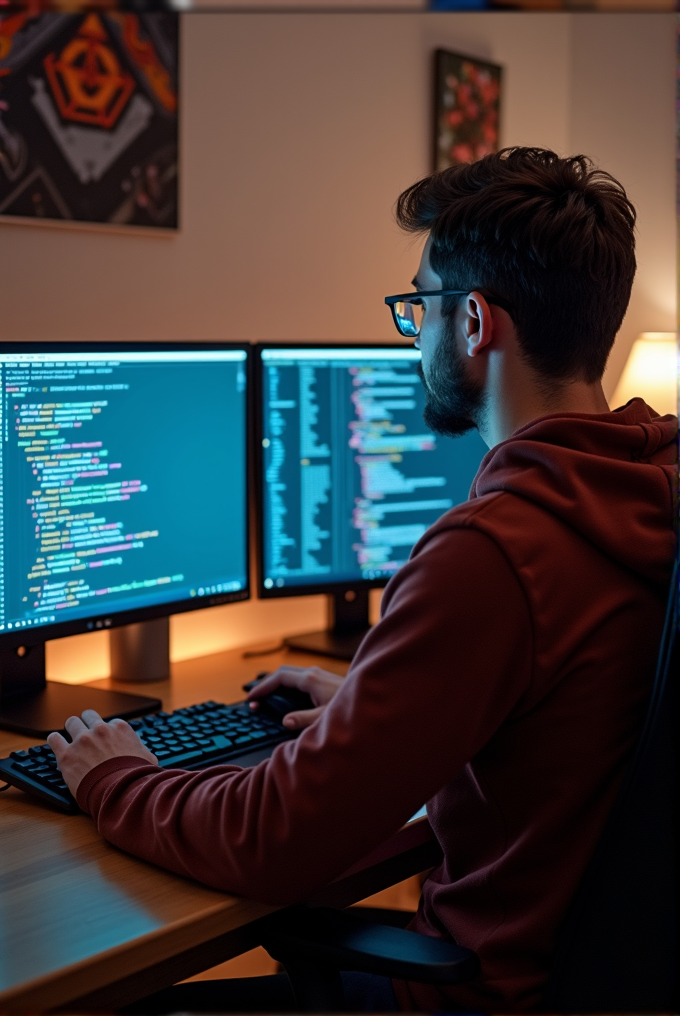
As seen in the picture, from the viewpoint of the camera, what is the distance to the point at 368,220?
2.14 metres

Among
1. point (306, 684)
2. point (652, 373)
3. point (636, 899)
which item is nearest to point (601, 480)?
point (636, 899)

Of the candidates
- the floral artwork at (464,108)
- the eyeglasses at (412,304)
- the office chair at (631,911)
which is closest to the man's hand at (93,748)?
the office chair at (631,911)

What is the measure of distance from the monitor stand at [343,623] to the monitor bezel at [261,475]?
2cm

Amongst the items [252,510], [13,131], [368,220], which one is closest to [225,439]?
[252,510]

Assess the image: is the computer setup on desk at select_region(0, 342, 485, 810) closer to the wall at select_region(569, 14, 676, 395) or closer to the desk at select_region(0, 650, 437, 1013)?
the desk at select_region(0, 650, 437, 1013)

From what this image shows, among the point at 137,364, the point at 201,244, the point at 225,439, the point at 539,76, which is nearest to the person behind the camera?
the point at 137,364

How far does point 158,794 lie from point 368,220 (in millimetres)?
1408

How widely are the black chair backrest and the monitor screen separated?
0.89 m

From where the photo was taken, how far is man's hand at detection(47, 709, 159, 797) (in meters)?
1.14

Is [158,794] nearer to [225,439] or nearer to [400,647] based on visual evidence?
[400,647]

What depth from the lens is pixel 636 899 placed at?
88 cm

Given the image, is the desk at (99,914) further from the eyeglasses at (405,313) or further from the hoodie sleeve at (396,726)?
the eyeglasses at (405,313)

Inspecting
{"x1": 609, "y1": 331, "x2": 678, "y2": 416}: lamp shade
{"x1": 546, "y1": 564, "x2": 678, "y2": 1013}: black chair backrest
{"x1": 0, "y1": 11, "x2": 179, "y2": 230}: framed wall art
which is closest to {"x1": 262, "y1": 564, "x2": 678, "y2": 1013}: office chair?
{"x1": 546, "y1": 564, "x2": 678, "y2": 1013}: black chair backrest

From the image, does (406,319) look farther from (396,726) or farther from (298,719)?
(396,726)
